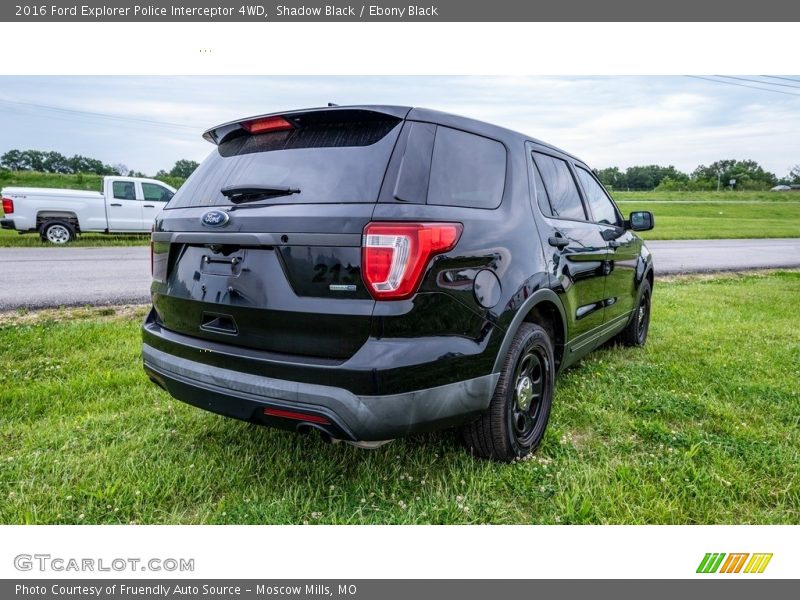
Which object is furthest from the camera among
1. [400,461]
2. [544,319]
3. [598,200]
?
[598,200]

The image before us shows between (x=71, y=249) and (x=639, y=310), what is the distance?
12.3m

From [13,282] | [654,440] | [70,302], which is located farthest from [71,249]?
[654,440]

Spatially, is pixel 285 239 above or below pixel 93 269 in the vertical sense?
above

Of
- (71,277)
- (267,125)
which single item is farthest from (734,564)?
(71,277)

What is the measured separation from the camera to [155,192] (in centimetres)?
1481

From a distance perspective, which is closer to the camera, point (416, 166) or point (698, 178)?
point (416, 166)

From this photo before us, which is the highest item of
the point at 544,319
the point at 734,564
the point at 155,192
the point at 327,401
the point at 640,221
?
the point at 155,192

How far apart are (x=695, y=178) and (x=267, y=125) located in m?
100

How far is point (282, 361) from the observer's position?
84.4 inches

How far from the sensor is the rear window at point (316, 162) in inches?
85.4

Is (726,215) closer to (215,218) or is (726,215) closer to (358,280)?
(358,280)

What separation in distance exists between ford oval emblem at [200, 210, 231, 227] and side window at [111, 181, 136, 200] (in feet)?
45.4

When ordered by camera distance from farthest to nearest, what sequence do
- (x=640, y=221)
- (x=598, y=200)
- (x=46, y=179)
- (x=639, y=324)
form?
(x=46, y=179) < (x=639, y=324) < (x=640, y=221) < (x=598, y=200)

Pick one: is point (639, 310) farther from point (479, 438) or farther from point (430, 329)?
point (430, 329)
